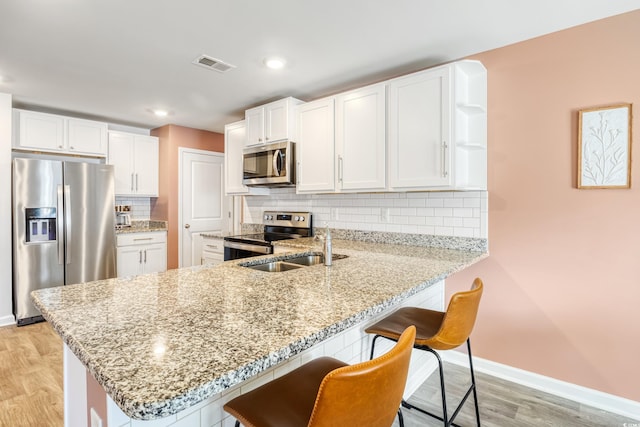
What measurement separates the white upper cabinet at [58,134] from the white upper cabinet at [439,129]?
3.53 metres

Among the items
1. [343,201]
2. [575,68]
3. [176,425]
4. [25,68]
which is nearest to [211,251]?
[343,201]

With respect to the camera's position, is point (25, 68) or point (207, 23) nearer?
point (207, 23)

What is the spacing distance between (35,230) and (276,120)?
2.66 m

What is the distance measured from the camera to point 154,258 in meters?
4.31

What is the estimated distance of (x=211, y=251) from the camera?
3.79 metres

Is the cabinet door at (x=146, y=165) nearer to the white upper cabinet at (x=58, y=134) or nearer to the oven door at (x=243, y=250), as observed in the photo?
the white upper cabinet at (x=58, y=134)

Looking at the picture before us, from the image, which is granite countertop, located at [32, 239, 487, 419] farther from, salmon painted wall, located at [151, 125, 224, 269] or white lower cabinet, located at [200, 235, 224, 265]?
salmon painted wall, located at [151, 125, 224, 269]

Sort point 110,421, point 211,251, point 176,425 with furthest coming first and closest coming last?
point 211,251 → point 176,425 → point 110,421

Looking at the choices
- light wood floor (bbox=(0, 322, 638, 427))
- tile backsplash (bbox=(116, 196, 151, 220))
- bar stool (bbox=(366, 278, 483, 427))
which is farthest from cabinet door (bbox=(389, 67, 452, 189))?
tile backsplash (bbox=(116, 196, 151, 220))

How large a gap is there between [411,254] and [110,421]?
183cm

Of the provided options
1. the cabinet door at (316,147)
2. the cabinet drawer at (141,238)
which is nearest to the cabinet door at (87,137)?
the cabinet drawer at (141,238)

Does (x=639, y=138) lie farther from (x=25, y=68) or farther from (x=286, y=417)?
(x=25, y=68)

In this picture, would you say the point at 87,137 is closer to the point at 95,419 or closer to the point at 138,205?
the point at 138,205

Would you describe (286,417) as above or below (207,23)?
below
